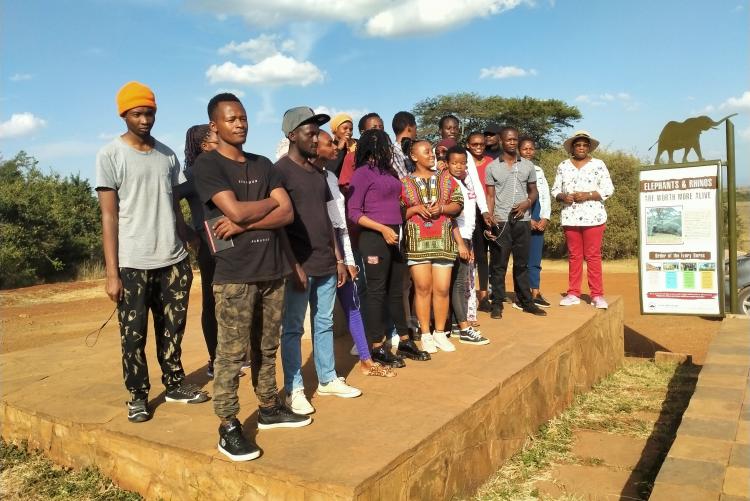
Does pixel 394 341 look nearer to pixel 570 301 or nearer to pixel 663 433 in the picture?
pixel 663 433

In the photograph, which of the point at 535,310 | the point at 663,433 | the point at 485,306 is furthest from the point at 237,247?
the point at 485,306

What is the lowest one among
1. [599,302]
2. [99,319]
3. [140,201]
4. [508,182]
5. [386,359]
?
[99,319]

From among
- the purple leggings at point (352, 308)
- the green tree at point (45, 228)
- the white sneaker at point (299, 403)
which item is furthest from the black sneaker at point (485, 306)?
the green tree at point (45, 228)

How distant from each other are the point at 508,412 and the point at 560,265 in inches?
530

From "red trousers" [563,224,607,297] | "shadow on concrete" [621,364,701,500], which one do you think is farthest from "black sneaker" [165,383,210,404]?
"red trousers" [563,224,607,297]

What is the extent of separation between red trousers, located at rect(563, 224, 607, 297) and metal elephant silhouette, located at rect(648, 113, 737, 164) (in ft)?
4.58

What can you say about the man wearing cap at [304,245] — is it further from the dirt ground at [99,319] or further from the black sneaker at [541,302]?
the black sneaker at [541,302]

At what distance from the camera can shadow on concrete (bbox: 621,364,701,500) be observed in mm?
3750

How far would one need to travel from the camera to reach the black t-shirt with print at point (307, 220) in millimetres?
3441

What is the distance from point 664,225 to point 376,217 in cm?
396

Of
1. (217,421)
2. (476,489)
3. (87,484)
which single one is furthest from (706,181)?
(87,484)

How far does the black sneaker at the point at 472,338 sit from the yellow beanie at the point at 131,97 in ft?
9.45

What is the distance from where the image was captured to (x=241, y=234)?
286cm

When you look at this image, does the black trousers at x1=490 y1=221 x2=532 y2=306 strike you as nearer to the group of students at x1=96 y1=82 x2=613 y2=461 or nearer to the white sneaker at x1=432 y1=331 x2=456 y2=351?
the group of students at x1=96 y1=82 x2=613 y2=461
